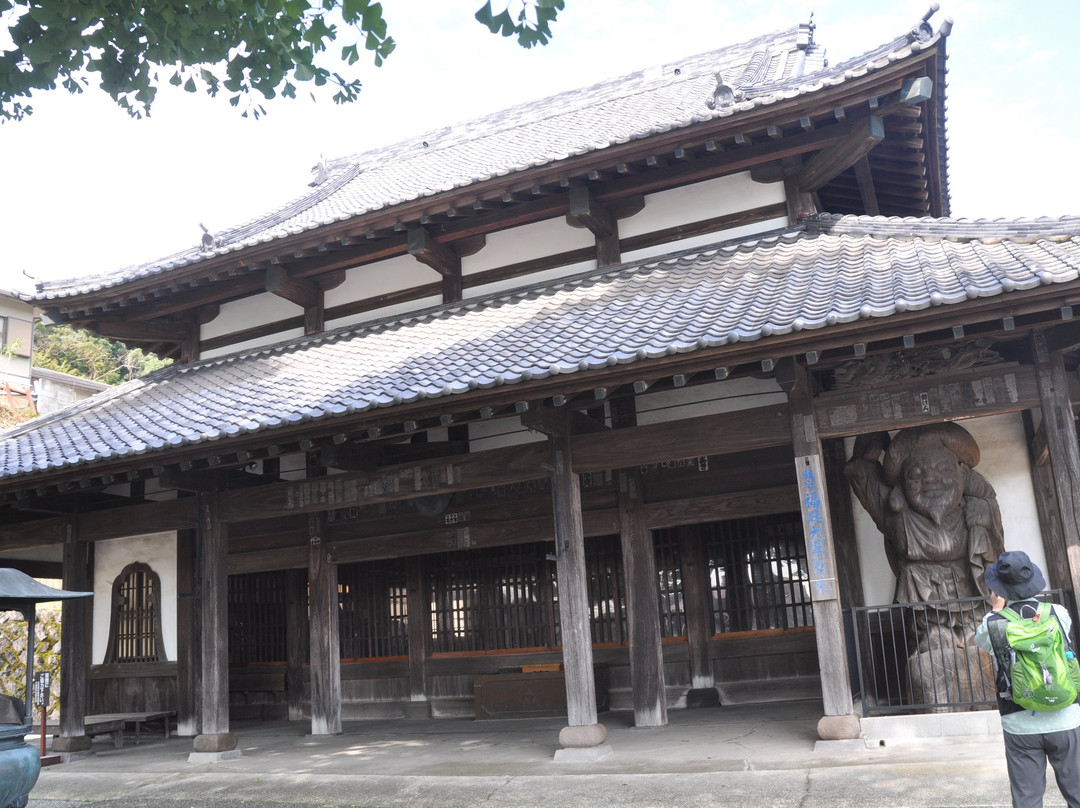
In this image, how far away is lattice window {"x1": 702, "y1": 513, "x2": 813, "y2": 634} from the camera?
10.4 metres

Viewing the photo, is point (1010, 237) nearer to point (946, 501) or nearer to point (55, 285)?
point (946, 501)

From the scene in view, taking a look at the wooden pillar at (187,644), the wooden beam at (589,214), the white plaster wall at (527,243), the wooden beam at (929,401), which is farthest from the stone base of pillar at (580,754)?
the wooden pillar at (187,644)

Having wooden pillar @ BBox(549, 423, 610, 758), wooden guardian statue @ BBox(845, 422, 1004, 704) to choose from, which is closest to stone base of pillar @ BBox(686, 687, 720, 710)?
wooden pillar @ BBox(549, 423, 610, 758)

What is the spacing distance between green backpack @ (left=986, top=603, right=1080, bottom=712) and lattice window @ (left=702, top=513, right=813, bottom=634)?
19.4ft

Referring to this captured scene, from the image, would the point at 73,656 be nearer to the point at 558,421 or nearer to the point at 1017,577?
the point at 558,421

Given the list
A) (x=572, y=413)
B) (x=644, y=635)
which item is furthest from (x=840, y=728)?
(x=572, y=413)

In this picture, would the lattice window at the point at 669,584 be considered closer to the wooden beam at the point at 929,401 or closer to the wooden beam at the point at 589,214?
the wooden beam at the point at 589,214

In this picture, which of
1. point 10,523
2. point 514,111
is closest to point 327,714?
point 10,523

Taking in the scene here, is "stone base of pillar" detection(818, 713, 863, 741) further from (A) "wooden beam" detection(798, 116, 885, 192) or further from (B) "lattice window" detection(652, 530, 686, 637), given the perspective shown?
(A) "wooden beam" detection(798, 116, 885, 192)

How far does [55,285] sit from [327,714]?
6.56 meters

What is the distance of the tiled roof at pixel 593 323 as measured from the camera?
6.87 metres

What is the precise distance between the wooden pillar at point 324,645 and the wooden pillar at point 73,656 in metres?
2.75

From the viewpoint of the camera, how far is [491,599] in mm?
11727

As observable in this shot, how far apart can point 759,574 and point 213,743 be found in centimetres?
620
